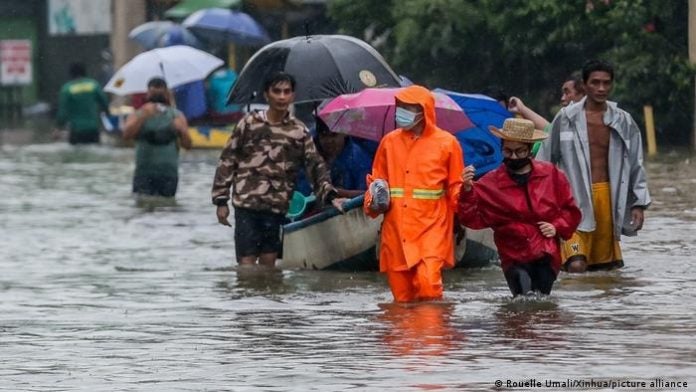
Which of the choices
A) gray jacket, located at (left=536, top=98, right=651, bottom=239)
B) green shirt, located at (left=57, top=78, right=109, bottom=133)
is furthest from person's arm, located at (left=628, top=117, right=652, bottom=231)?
green shirt, located at (left=57, top=78, right=109, bottom=133)

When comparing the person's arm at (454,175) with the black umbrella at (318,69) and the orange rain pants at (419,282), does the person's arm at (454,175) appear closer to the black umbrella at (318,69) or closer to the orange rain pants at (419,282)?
the orange rain pants at (419,282)

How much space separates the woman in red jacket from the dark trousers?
66 mm

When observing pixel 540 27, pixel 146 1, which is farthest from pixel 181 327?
pixel 146 1

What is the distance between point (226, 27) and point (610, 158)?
72.7 feet

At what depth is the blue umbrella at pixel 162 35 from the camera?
114 ft

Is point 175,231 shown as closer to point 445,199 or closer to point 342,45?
point 342,45

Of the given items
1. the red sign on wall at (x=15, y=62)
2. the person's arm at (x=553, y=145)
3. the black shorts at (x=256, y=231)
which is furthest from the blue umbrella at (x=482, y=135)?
the red sign on wall at (x=15, y=62)

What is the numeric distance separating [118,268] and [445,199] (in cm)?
426

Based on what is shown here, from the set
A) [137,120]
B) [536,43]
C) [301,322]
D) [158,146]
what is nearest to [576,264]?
[301,322]

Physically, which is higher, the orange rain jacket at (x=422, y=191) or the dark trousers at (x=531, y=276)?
the orange rain jacket at (x=422, y=191)

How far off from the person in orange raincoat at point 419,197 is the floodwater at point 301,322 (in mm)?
244

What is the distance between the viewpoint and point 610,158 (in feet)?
46.1

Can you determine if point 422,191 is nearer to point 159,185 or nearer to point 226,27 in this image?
point 159,185

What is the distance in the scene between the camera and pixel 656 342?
1077 cm
